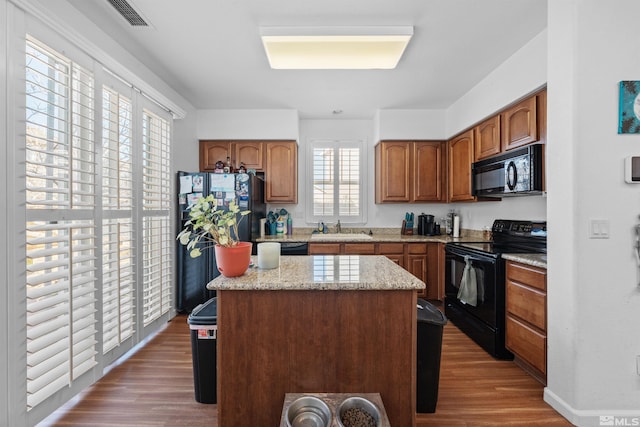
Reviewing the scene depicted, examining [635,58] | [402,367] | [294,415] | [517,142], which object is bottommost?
[294,415]

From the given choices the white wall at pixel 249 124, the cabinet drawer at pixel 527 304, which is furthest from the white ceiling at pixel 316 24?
the cabinet drawer at pixel 527 304

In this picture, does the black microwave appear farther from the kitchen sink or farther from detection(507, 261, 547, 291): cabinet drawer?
the kitchen sink

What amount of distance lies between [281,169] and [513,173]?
105 inches

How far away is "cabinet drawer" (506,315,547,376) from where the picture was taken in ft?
6.64

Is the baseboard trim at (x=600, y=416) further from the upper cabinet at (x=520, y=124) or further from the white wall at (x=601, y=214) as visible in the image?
the upper cabinet at (x=520, y=124)

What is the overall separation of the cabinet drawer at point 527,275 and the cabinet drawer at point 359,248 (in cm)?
157

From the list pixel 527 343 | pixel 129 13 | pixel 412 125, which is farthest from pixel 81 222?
pixel 412 125

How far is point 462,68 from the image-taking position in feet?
9.43

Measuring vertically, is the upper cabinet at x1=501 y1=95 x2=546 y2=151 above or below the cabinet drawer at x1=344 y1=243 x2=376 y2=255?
above

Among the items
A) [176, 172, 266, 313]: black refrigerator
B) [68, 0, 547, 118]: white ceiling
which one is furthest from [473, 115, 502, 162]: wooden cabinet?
[176, 172, 266, 313]: black refrigerator

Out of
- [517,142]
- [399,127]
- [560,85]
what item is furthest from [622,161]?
[399,127]

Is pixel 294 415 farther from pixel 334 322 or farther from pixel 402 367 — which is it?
pixel 402 367

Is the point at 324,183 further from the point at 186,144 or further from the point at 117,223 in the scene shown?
the point at 117,223

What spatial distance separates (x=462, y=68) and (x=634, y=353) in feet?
8.31
